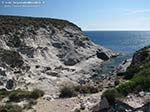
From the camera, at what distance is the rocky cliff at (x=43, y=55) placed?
43.5m

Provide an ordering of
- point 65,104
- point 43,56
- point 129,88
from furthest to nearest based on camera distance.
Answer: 1. point 43,56
2. point 65,104
3. point 129,88

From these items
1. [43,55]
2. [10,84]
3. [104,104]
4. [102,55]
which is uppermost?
[104,104]

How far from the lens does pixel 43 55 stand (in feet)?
191

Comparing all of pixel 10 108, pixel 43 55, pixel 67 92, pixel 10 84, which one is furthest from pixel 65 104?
pixel 43 55

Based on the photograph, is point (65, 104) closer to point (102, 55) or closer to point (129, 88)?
point (129, 88)

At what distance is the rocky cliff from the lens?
43513mm

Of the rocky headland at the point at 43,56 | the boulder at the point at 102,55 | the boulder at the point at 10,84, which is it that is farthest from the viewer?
the boulder at the point at 102,55

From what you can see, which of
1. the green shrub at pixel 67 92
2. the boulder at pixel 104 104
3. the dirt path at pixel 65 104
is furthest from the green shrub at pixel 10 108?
the boulder at pixel 104 104

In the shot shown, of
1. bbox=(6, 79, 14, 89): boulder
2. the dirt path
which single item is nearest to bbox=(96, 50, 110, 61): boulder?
bbox=(6, 79, 14, 89): boulder

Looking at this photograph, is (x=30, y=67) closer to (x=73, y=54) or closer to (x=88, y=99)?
(x=73, y=54)

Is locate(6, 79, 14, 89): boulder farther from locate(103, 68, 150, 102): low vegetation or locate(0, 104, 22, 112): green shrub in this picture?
locate(103, 68, 150, 102): low vegetation

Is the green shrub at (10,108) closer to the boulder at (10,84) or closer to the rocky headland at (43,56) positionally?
the rocky headland at (43,56)

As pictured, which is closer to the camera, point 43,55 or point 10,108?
point 10,108

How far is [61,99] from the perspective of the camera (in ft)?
71.5
